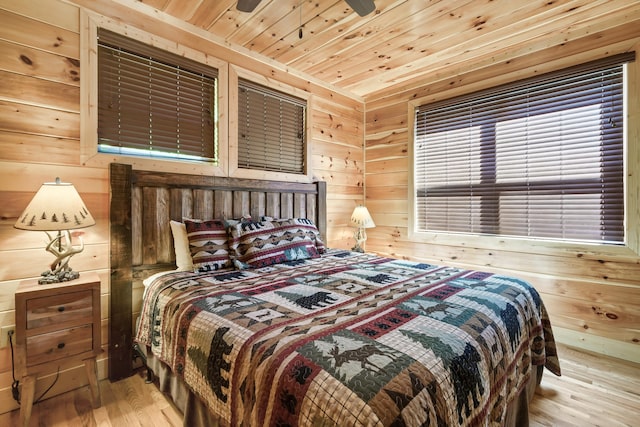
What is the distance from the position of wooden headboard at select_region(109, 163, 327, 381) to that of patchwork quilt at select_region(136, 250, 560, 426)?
28cm

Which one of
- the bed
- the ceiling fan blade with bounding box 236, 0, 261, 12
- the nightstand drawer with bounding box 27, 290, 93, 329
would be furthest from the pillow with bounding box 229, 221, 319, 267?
the ceiling fan blade with bounding box 236, 0, 261, 12

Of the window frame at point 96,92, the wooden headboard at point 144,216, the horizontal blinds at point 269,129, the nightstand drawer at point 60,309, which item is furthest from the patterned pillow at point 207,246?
A: the horizontal blinds at point 269,129

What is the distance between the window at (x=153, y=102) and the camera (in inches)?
81.8

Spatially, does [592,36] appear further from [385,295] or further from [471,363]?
[471,363]

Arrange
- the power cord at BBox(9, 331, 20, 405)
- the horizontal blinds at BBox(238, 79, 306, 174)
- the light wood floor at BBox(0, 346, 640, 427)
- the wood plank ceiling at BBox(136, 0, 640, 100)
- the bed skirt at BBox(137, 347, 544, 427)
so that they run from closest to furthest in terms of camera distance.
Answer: the bed skirt at BBox(137, 347, 544, 427) < the light wood floor at BBox(0, 346, 640, 427) < the power cord at BBox(9, 331, 20, 405) < the wood plank ceiling at BBox(136, 0, 640, 100) < the horizontal blinds at BBox(238, 79, 306, 174)

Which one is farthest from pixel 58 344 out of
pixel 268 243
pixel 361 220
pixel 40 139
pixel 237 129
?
pixel 361 220

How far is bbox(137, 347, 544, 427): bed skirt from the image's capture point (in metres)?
1.37

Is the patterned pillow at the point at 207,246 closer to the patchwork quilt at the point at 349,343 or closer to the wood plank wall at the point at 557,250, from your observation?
the patchwork quilt at the point at 349,343

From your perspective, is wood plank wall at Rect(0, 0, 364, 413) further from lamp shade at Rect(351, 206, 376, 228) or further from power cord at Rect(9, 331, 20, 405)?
lamp shade at Rect(351, 206, 376, 228)

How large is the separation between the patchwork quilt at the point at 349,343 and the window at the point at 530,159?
122cm

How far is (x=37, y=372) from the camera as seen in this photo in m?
1.55

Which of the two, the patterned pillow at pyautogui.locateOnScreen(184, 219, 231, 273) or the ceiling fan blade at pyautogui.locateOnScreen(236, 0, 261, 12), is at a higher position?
the ceiling fan blade at pyautogui.locateOnScreen(236, 0, 261, 12)

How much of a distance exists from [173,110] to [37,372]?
1.85 m

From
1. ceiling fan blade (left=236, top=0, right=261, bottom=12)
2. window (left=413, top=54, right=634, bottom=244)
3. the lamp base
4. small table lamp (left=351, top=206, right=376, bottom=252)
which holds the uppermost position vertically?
ceiling fan blade (left=236, top=0, right=261, bottom=12)
